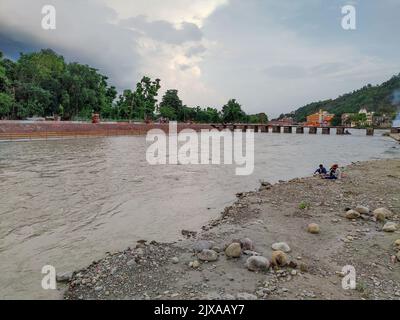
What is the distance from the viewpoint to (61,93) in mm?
71750

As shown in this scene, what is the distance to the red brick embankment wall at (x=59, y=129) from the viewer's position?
45.7 metres

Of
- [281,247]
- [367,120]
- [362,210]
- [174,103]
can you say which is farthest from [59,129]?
[367,120]

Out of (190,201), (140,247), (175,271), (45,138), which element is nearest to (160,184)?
(190,201)

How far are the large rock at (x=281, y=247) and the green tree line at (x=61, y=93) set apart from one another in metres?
58.3

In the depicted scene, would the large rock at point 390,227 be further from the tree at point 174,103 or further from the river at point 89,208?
the tree at point 174,103

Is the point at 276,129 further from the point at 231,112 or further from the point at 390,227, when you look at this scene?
the point at 390,227

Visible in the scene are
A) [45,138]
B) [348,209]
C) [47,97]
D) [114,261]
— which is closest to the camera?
[114,261]

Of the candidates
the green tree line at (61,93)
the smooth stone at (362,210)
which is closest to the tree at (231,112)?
the green tree line at (61,93)

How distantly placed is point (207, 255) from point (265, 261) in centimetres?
130
